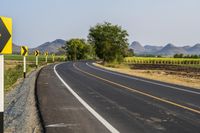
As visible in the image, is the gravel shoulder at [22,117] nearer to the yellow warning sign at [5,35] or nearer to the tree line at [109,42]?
the yellow warning sign at [5,35]

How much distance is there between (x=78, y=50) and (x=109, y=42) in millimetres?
45061

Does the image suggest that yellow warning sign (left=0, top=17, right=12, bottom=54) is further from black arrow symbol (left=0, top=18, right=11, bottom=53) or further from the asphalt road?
the asphalt road

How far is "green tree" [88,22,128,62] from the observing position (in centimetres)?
7812

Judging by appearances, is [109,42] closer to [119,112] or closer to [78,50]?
[78,50]

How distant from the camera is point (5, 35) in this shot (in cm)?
755

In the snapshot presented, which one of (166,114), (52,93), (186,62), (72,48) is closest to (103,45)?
(186,62)

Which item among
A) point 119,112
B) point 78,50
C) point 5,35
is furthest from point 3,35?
point 78,50

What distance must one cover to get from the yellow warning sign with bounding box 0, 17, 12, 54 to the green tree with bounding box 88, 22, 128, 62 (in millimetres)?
69908

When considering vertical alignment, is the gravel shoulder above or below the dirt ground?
above

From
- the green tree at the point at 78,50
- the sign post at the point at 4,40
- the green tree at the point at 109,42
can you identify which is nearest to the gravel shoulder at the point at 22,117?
the sign post at the point at 4,40

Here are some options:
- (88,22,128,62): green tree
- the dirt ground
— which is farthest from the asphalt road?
(88,22,128,62): green tree

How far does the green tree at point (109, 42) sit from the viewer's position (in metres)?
78.1

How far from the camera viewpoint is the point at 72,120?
11.1 metres

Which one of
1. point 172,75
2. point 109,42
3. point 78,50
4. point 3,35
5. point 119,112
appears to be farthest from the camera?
point 78,50
